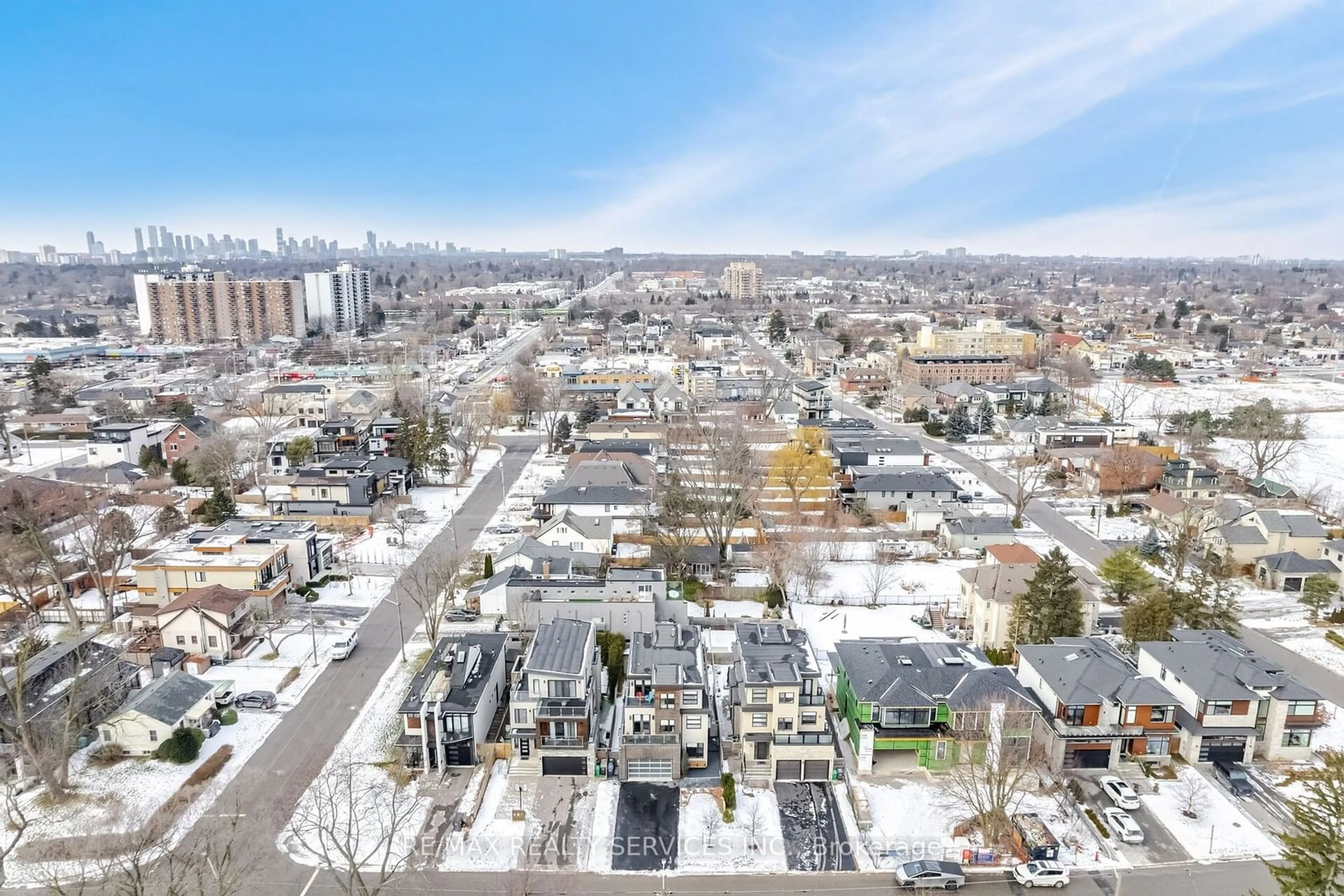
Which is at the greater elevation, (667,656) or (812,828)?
(667,656)

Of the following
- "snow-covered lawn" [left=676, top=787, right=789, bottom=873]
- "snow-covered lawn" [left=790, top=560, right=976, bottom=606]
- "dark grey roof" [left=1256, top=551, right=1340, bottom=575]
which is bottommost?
"snow-covered lawn" [left=676, top=787, right=789, bottom=873]

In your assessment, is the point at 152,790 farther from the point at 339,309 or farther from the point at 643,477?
the point at 339,309

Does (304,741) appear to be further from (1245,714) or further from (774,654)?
(1245,714)

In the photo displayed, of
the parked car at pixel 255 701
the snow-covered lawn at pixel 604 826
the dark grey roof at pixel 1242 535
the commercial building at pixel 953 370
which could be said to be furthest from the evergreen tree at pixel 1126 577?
the commercial building at pixel 953 370

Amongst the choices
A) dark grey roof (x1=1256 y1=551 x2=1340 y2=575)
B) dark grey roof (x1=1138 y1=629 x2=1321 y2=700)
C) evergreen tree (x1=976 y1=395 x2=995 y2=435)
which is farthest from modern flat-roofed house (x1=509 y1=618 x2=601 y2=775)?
evergreen tree (x1=976 y1=395 x2=995 y2=435)

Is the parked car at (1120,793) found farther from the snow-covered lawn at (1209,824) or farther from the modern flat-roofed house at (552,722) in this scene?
the modern flat-roofed house at (552,722)

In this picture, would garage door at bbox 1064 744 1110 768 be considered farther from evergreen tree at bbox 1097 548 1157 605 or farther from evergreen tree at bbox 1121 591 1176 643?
evergreen tree at bbox 1097 548 1157 605

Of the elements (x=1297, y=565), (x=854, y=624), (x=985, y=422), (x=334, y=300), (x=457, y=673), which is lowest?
(x=854, y=624)

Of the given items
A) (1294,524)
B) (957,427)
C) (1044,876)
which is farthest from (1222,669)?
(957,427)
